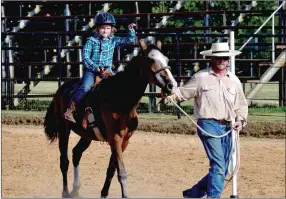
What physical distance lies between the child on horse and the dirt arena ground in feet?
5.30

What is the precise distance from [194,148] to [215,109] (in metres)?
6.50

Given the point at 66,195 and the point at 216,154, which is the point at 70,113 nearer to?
the point at 66,195

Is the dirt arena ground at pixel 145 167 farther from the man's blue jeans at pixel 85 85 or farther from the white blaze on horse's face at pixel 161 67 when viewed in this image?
the white blaze on horse's face at pixel 161 67

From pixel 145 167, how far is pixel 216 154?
4465 millimetres

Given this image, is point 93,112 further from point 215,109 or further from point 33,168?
point 33,168

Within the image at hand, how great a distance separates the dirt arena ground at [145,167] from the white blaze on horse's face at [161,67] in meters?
2.08

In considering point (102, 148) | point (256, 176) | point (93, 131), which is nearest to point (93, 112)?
point (93, 131)

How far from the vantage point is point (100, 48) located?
32.7 ft

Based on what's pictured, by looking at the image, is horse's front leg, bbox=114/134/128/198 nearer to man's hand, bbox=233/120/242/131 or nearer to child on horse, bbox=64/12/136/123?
child on horse, bbox=64/12/136/123

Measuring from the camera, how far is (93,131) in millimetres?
10016

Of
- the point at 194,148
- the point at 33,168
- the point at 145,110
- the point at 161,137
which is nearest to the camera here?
the point at 33,168

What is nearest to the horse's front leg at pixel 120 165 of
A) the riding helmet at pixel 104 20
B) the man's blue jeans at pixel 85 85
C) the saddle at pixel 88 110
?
the saddle at pixel 88 110

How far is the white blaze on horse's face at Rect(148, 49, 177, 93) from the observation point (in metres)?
8.64

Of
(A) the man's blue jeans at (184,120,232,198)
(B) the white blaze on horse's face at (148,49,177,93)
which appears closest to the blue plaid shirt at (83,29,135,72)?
(B) the white blaze on horse's face at (148,49,177,93)
